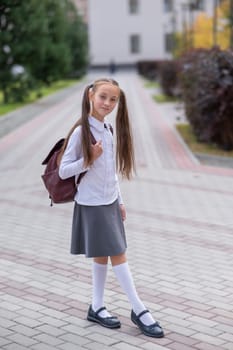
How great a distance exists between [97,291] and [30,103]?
1003 inches

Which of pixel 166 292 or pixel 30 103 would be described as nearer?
pixel 166 292

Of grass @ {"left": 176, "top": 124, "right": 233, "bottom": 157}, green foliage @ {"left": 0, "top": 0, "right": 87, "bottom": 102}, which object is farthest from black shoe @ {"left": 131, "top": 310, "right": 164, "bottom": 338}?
green foliage @ {"left": 0, "top": 0, "right": 87, "bottom": 102}

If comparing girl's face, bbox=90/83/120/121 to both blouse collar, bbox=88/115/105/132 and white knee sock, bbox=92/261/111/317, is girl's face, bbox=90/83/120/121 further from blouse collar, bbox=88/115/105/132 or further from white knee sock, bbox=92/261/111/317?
white knee sock, bbox=92/261/111/317

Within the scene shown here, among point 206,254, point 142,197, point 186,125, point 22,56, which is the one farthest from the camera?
point 22,56

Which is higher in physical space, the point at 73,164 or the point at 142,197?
the point at 73,164

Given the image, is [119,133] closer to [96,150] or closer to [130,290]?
[96,150]

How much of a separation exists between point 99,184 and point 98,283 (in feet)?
2.13

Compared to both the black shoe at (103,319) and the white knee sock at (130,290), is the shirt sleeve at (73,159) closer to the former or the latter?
the white knee sock at (130,290)

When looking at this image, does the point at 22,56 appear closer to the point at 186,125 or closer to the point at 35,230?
the point at 186,125

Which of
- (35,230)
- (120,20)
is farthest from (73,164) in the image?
(120,20)

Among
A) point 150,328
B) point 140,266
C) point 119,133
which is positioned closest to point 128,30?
point 140,266

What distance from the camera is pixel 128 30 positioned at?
2985 inches

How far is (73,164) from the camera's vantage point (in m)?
4.29

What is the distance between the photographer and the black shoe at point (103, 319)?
4.52 metres
